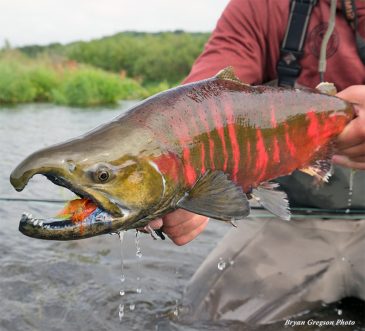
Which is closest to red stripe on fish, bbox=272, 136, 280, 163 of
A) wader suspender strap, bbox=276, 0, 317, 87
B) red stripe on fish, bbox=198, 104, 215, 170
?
red stripe on fish, bbox=198, 104, 215, 170

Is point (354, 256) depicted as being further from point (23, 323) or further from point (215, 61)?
point (23, 323)

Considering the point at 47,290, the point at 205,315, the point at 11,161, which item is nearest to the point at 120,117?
the point at 205,315

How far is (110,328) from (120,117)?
86.5 inches

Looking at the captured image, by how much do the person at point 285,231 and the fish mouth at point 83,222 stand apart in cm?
168

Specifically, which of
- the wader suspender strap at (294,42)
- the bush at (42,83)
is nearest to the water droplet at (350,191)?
the wader suspender strap at (294,42)

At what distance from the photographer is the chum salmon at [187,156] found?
1337mm

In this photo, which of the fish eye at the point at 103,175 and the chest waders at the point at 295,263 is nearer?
the fish eye at the point at 103,175

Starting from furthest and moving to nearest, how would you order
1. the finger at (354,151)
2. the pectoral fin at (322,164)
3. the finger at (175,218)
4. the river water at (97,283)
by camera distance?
1. the river water at (97,283)
2. the finger at (354,151)
3. the pectoral fin at (322,164)
4. the finger at (175,218)

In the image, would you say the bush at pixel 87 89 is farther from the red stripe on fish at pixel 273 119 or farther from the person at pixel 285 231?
the red stripe on fish at pixel 273 119

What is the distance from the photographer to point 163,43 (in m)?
61.8

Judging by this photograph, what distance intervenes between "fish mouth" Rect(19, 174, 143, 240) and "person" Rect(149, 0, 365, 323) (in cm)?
168

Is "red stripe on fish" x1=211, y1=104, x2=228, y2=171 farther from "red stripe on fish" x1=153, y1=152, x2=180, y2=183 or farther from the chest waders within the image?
the chest waders

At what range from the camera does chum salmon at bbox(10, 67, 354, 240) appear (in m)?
1.34

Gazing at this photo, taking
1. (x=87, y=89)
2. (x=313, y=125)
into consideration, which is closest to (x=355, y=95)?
(x=313, y=125)
